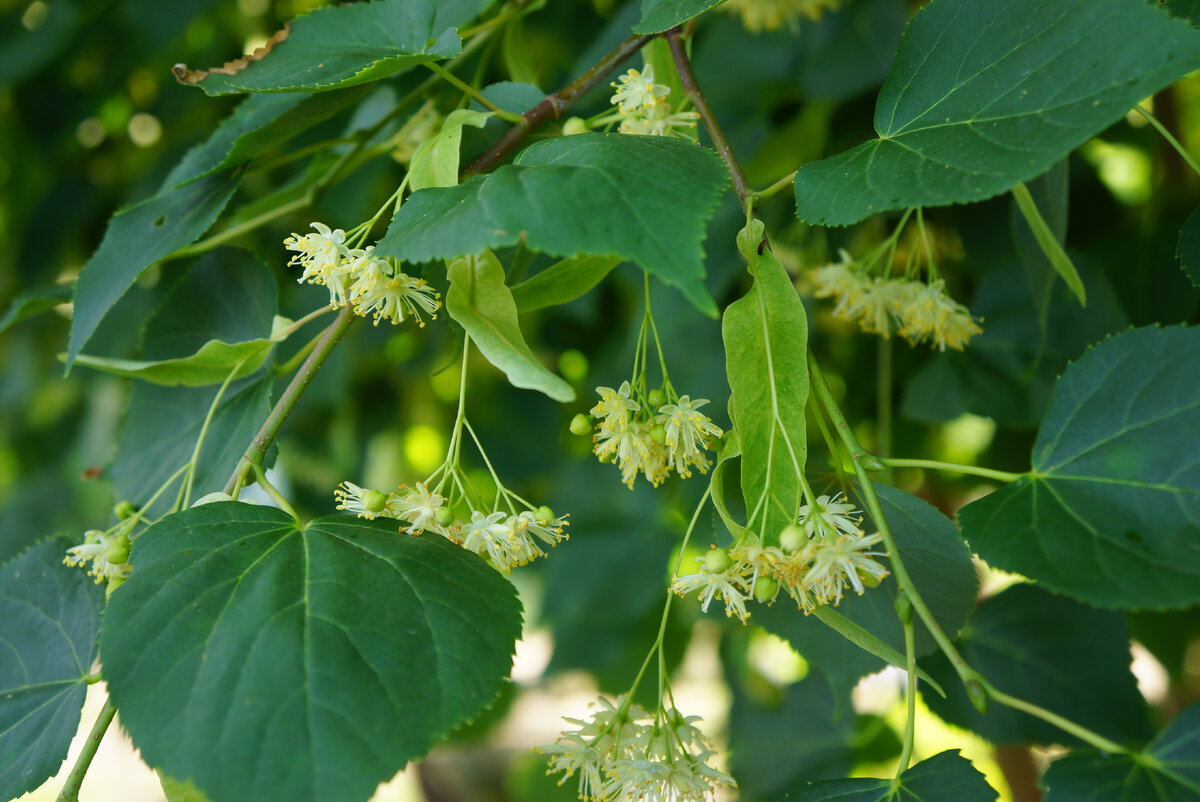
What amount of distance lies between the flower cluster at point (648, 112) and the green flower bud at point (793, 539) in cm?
33

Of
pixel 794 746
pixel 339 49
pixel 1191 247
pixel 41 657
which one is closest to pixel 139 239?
pixel 339 49

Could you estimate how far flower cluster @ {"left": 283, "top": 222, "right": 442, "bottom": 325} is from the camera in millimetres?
622

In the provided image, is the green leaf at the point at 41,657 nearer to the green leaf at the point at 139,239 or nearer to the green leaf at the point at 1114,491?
the green leaf at the point at 139,239

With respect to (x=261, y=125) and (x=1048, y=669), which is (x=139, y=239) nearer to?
(x=261, y=125)

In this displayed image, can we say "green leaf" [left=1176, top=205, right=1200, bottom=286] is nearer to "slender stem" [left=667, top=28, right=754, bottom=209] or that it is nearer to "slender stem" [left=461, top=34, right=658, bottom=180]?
"slender stem" [left=667, top=28, right=754, bottom=209]

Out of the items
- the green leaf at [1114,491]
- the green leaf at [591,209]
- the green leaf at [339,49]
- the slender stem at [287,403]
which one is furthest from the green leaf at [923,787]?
the green leaf at [339,49]

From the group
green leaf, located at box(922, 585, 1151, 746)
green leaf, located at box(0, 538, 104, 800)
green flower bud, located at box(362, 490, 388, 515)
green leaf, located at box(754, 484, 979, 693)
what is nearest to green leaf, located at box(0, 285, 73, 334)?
green leaf, located at box(0, 538, 104, 800)

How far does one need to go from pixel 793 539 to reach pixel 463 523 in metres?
0.26

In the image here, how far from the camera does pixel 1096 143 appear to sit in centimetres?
116

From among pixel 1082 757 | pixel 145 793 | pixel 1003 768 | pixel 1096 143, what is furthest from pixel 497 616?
pixel 145 793

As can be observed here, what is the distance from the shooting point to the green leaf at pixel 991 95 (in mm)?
488

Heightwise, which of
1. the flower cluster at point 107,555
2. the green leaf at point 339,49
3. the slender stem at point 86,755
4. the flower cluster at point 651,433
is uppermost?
the green leaf at point 339,49

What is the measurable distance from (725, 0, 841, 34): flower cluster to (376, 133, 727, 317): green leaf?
2.22ft

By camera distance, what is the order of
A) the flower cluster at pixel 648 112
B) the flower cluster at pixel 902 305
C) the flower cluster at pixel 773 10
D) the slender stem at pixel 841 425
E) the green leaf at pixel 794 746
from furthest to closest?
the green leaf at pixel 794 746 < the flower cluster at pixel 773 10 < the flower cluster at pixel 902 305 < the flower cluster at pixel 648 112 < the slender stem at pixel 841 425
